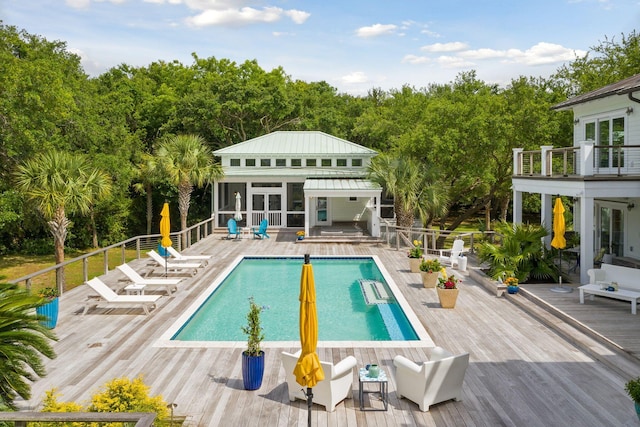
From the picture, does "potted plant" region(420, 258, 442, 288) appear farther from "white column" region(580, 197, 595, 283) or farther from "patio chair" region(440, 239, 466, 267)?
"white column" region(580, 197, 595, 283)

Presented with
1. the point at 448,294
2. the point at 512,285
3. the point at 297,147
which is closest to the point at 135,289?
the point at 448,294

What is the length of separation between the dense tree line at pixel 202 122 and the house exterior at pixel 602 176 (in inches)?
274

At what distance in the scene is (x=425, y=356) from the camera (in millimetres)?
9641

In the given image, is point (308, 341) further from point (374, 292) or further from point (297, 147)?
point (297, 147)

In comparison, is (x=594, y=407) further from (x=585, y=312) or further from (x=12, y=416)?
(x=12, y=416)

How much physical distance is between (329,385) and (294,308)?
6.86 meters

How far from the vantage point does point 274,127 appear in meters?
40.9

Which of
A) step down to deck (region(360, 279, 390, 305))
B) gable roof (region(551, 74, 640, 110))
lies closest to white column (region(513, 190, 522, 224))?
gable roof (region(551, 74, 640, 110))

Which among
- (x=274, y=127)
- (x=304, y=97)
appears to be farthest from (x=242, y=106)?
(x=304, y=97)

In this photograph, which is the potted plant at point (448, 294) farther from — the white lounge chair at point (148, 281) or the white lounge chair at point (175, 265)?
the white lounge chair at point (175, 265)

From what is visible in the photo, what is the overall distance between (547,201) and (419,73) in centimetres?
3955

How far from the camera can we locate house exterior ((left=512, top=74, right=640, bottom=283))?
550 inches

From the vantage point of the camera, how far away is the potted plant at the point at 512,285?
46.0 ft

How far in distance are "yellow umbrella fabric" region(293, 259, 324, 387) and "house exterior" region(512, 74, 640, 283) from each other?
1018 centimetres
